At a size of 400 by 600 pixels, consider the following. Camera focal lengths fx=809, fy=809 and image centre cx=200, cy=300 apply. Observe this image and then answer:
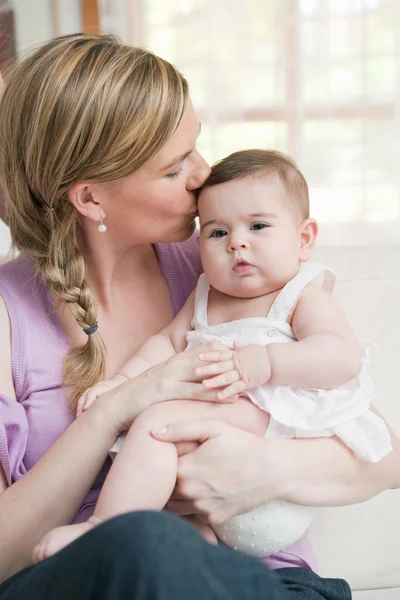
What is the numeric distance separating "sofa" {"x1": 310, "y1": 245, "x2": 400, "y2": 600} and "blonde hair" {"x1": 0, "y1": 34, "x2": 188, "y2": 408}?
0.61m

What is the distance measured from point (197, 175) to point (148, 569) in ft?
2.73

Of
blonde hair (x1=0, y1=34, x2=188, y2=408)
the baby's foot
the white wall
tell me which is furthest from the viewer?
the white wall

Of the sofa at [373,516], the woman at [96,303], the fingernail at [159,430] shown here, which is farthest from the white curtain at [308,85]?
the fingernail at [159,430]

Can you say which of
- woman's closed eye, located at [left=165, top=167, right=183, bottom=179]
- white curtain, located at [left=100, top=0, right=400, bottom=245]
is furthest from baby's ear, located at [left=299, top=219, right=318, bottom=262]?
white curtain, located at [left=100, top=0, right=400, bottom=245]

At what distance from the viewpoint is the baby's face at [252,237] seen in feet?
5.00

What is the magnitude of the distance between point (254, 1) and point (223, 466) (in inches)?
184

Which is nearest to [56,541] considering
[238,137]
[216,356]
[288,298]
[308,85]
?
[216,356]

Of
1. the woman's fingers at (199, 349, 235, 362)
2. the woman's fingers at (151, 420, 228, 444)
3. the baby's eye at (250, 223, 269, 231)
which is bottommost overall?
the woman's fingers at (151, 420, 228, 444)

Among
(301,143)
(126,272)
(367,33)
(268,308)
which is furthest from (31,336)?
(367,33)

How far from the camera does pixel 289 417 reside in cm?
140

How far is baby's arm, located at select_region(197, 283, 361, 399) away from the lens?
1.37 m

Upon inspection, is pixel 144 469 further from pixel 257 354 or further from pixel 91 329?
pixel 91 329

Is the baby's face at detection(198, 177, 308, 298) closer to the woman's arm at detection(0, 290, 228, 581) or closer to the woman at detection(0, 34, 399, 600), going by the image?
the woman at detection(0, 34, 399, 600)

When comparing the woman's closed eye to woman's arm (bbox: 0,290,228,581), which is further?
the woman's closed eye
